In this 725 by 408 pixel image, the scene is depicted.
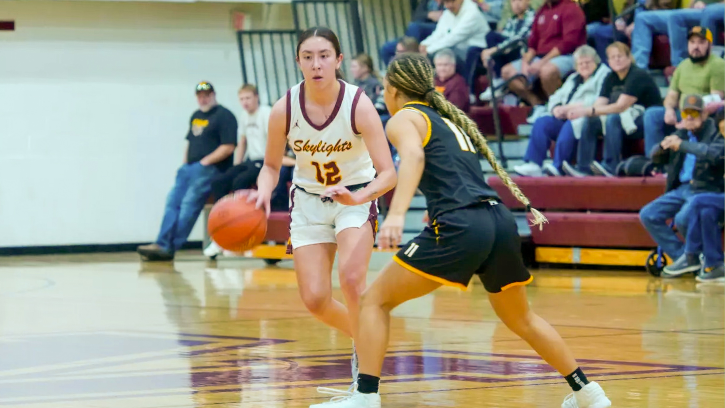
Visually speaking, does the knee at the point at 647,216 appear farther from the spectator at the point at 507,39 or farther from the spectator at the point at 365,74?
the spectator at the point at 365,74

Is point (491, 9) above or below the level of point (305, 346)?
above

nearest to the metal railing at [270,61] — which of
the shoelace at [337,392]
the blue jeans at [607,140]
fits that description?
the blue jeans at [607,140]

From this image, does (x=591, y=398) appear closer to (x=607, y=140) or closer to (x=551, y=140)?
(x=607, y=140)

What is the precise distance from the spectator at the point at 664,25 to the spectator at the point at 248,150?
14.1 feet

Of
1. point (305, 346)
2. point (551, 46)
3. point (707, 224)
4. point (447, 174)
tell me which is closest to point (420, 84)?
Answer: point (447, 174)

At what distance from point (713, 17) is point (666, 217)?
7.87 ft

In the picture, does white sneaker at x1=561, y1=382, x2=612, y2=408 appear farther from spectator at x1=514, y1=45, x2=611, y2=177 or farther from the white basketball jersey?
spectator at x1=514, y1=45, x2=611, y2=177

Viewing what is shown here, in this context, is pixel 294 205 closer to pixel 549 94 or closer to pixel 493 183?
pixel 493 183

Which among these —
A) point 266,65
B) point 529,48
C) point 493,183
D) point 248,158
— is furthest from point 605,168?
point 266,65

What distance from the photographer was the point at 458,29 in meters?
13.1

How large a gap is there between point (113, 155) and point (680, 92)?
7.55 m

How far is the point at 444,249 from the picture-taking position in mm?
4484

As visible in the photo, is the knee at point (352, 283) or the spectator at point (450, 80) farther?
the spectator at point (450, 80)

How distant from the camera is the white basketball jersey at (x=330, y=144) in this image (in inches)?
201
